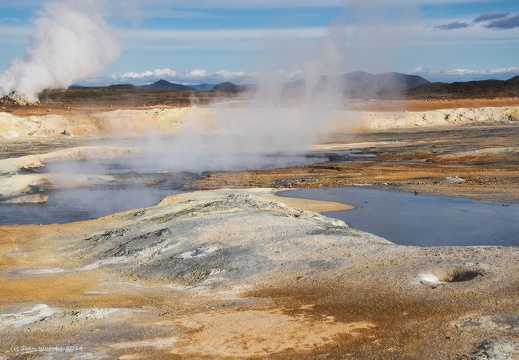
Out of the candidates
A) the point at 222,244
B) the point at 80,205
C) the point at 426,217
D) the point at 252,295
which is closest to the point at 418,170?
the point at 426,217

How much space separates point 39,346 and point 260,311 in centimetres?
263

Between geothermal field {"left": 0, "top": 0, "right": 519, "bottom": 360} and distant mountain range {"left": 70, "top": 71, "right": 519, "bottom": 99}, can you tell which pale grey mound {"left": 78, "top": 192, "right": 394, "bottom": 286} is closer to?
geothermal field {"left": 0, "top": 0, "right": 519, "bottom": 360}

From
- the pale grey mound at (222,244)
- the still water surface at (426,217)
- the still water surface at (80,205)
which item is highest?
the pale grey mound at (222,244)

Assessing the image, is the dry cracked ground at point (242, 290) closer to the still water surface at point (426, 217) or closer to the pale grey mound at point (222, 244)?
the pale grey mound at point (222, 244)

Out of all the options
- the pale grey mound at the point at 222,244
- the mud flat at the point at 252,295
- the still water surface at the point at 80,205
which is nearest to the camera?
the mud flat at the point at 252,295

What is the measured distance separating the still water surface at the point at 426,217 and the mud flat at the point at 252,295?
1.95 m

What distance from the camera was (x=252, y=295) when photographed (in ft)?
28.4

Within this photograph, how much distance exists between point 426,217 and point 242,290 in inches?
299

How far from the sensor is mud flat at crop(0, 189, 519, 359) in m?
6.63

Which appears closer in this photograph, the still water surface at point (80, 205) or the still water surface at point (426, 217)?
the still water surface at point (426, 217)

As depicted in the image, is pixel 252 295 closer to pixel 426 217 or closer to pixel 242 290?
pixel 242 290

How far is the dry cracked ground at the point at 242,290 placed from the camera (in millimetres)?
6633

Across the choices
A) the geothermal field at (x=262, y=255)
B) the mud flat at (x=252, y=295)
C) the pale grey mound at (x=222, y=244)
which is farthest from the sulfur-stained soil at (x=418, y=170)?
the mud flat at (x=252, y=295)

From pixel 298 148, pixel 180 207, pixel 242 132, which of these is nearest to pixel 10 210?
pixel 180 207
